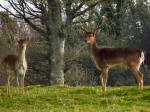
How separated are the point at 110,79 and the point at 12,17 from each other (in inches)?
731

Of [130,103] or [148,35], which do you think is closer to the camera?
[130,103]

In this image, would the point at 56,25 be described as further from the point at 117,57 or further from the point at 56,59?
the point at 117,57

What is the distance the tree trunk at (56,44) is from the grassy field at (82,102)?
13.0 m

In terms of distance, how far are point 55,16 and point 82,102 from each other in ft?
49.3

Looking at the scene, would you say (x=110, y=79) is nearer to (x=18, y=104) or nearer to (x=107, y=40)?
(x=107, y=40)

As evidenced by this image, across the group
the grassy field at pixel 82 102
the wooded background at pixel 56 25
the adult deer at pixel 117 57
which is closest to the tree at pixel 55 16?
the wooded background at pixel 56 25

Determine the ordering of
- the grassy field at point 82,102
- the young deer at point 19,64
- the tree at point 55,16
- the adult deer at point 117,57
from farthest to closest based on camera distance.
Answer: the tree at point 55,16
the adult deer at point 117,57
the young deer at point 19,64
the grassy field at point 82,102

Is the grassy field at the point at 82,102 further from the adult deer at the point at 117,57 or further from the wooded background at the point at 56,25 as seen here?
the wooded background at the point at 56,25

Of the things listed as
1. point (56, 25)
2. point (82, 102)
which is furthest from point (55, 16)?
point (82, 102)

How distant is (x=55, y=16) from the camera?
28.7 meters

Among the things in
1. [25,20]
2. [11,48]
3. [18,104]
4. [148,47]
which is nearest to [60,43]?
[25,20]

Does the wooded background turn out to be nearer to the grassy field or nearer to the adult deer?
the adult deer

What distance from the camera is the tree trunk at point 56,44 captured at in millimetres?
28688

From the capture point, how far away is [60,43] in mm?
29328
